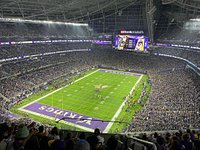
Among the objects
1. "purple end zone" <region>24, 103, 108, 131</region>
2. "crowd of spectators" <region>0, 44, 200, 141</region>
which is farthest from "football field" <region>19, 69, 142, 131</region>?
"crowd of spectators" <region>0, 44, 200, 141</region>

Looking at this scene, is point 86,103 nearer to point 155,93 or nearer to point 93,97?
point 93,97

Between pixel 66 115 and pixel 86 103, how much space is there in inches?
206

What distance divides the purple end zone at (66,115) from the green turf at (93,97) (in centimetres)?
101

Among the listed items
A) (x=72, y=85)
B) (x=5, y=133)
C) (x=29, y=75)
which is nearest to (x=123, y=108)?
(x=72, y=85)

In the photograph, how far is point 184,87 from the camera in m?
32.2

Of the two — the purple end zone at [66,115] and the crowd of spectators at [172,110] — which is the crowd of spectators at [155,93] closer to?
the crowd of spectators at [172,110]

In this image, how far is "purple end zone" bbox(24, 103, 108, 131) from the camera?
2566 centimetres

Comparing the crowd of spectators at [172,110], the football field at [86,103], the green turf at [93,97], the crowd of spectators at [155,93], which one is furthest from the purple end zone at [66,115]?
the crowd of spectators at [172,110]

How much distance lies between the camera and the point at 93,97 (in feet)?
115

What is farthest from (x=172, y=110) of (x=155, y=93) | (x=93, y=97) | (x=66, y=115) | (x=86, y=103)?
(x=93, y=97)

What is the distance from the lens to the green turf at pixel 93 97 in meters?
29.7

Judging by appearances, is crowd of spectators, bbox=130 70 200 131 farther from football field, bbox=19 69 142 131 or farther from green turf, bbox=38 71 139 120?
green turf, bbox=38 71 139 120

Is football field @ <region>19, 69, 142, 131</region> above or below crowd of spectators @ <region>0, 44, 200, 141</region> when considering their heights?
below

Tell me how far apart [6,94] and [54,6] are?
2138 cm
